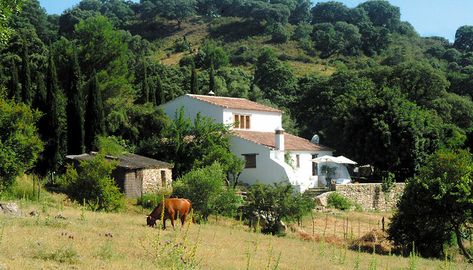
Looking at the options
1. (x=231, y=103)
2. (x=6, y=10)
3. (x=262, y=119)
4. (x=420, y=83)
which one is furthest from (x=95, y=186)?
(x=420, y=83)

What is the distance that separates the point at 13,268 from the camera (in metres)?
12.4

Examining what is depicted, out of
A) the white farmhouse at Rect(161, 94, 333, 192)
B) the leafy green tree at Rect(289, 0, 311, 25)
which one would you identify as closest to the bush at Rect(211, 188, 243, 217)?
the white farmhouse at Rect(161, 94, 333, 192)

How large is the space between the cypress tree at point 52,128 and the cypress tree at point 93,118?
6.05ft

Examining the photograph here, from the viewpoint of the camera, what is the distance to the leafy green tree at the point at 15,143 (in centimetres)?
3171

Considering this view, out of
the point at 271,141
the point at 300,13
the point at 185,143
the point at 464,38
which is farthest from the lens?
the point at 300,13

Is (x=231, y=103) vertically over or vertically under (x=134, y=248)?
over

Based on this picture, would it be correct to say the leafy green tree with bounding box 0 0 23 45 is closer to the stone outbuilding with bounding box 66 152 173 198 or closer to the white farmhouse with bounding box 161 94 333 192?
the stone outbuilding with bounding box 66 152 173 198

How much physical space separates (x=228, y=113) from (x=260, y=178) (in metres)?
5.88

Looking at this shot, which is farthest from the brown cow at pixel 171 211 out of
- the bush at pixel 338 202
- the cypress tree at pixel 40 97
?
the cypress tree at pixel 40 97

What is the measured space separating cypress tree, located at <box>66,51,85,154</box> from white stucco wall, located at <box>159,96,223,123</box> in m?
8.86

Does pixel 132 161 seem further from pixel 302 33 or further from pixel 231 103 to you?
pixel 302 33

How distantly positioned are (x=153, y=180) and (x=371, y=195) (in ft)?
52.6

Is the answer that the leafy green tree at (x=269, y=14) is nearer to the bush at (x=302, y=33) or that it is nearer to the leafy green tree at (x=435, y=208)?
the bush at (x=302, y=33)

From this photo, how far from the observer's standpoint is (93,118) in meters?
41.8
